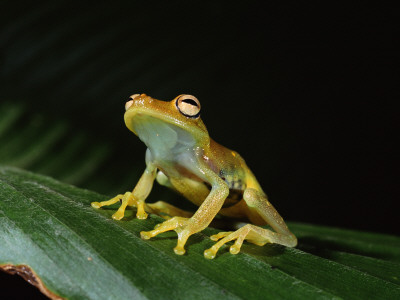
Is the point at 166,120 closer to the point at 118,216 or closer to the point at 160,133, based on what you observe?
the point at 160,133

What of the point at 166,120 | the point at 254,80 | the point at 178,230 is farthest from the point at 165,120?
the point at 254,80

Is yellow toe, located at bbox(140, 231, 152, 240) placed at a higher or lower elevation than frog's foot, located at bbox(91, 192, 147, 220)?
lower

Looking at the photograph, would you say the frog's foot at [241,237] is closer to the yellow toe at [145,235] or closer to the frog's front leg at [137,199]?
the yellow toe at [145,235]

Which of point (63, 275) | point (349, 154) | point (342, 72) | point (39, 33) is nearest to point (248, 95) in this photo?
point (342, 72)

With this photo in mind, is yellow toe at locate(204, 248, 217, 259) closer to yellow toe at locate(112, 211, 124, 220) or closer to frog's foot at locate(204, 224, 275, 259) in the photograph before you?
frog's foot at locate(204, 224, 275, 259)

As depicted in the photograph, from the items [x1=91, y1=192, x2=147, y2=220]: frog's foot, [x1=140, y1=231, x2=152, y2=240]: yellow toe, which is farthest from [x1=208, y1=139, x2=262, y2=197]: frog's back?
[x1=140, y1=231, x2=152, y2=240]: yellow toe

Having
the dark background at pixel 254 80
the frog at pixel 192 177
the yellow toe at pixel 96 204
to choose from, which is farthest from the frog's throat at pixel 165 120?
the dark background at pixel 254 80

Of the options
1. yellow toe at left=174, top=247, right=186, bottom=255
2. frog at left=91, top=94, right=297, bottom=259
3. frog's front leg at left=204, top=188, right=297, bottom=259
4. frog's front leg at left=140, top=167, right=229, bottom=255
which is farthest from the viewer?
frog at left=91, top=94, right=297, bottom=259

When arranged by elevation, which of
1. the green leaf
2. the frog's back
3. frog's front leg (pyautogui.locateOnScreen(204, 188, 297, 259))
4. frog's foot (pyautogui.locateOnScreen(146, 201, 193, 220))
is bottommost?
the green leaf
